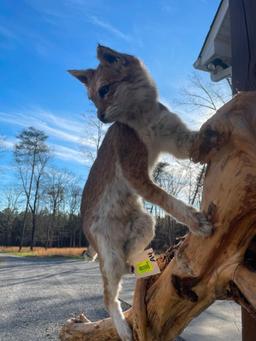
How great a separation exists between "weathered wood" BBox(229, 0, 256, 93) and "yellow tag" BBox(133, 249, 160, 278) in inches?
49.3

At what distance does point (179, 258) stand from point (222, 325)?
16.8 feet

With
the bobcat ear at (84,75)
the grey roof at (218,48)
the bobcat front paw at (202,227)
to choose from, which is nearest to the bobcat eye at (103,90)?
the bobcat ear at (84,75)

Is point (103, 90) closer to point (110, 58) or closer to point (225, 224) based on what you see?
point (110, 58)

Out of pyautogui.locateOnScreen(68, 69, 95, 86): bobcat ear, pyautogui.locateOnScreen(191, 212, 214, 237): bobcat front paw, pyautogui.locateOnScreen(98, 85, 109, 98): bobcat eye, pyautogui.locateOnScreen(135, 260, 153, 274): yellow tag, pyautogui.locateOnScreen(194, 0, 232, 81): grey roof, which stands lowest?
pyautogui.locateOnScreen(135, 260, 153, 274): yellow tag

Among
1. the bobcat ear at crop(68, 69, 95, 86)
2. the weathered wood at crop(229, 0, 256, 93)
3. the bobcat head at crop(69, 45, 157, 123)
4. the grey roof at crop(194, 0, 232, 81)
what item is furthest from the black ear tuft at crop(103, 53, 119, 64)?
the grey roof at crop(194, 0, 232, 81)

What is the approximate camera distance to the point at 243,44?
2.61 meters

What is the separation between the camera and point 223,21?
14.3 ft

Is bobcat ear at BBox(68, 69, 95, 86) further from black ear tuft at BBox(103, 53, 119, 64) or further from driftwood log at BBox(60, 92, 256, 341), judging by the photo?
driftwood log at BBox(60, 92, 256, 341)

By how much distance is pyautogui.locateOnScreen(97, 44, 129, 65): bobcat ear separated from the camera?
110 inches

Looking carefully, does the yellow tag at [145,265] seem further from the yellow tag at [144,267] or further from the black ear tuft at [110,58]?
the black ear tuft at [110,58]

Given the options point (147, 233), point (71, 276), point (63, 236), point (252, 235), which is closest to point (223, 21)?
point (147, 233)

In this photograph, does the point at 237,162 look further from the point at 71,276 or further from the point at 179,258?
the point at 71,276

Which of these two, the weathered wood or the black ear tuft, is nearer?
the weathered wood

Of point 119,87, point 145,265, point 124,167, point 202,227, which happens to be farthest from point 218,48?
point 202,227
